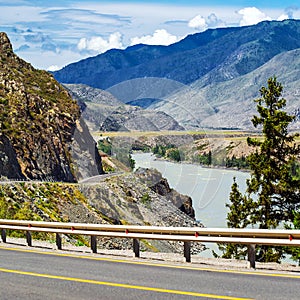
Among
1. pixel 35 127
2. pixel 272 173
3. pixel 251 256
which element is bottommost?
pixel 35 127

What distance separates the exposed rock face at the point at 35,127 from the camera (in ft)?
195

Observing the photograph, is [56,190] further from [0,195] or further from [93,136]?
[93,136]

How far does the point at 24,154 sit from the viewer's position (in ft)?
198

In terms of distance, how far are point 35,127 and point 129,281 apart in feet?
187

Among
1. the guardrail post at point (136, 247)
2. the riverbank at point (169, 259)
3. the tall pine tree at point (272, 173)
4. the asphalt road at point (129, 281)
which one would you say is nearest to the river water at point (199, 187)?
the tall pine tree at point (272, 173)

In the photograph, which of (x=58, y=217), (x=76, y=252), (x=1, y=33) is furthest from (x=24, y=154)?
(x=76, y=252)

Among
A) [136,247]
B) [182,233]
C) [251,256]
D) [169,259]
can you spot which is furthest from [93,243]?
[251,256]

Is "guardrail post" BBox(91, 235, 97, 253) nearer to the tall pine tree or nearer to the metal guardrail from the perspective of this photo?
the metal guardrail

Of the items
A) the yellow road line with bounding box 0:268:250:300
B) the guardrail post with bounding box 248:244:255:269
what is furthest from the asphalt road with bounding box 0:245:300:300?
the guardrail post with bounding box 248:244:255:269

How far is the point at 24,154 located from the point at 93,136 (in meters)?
17.6

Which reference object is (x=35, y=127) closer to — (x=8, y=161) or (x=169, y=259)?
(x=8, y=161)

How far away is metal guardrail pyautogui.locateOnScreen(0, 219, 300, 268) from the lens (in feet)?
38.3

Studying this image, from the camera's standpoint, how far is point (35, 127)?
217ft

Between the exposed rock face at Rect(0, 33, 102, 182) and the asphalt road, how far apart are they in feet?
143
